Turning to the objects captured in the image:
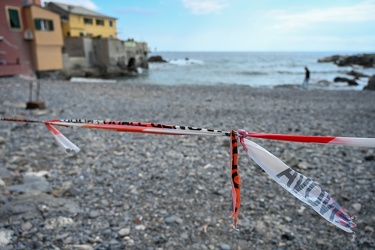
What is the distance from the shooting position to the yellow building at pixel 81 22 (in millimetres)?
47625

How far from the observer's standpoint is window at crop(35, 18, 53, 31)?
29.4m

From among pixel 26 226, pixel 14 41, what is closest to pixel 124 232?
pixel 26 226

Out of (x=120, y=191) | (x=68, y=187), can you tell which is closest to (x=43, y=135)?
(x=68, y=187)

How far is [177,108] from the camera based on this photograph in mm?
12969

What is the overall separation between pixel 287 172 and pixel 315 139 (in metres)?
0.34

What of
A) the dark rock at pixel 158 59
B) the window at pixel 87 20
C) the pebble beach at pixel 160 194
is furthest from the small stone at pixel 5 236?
the dark rock at pixel 158 59

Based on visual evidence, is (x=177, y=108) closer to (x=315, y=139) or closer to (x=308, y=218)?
(x=308, y=218)

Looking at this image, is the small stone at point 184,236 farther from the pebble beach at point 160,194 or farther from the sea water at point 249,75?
the sea water at point 249,75

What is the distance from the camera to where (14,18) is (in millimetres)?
27391

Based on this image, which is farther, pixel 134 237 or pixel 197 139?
pixel 197 139

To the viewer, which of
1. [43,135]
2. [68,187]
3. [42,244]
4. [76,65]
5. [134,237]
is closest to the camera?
[42,244]

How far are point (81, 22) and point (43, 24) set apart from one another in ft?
70.1

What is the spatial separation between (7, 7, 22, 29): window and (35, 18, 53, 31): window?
169 cm

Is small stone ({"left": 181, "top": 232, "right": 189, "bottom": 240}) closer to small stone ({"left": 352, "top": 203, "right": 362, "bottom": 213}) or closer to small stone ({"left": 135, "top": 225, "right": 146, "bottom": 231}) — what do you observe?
small stone ({"left": 135, "top": 225, "right": 146, "bottom": 231})
